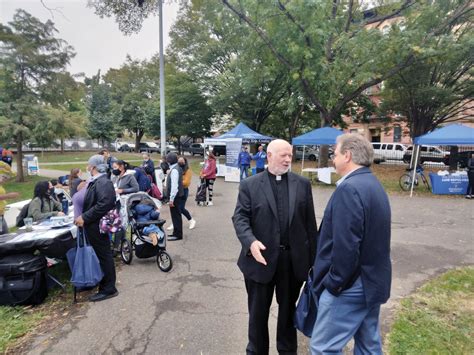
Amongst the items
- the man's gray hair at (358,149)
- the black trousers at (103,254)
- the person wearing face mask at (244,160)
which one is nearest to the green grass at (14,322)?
the black trousers at (103,254)

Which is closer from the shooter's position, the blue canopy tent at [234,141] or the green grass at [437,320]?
the green grass at [437,320]

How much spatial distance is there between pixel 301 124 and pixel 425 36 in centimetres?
1974

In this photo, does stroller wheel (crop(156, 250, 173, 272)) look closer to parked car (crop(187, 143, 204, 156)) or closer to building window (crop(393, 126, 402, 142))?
parked car (crop(187, 143, 204, 156))

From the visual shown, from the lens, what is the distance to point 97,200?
3.96m

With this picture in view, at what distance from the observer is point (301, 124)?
3341 centimetres

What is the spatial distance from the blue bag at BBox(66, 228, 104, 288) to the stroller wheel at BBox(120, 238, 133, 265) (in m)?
1.34

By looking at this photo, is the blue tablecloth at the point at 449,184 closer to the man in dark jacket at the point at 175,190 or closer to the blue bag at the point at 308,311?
the man in dark jacket at the point at 175,190

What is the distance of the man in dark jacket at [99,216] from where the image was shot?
391cm

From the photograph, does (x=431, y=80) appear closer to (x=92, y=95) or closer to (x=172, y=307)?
(x=172, y=307)

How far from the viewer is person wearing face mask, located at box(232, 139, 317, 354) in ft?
8.36

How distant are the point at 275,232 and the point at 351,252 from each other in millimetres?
720

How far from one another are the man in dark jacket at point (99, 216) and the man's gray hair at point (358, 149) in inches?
119

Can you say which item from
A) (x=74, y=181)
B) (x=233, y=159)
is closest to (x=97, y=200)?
(x=74, y=181)

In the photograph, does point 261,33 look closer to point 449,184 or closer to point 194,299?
point 449,184
